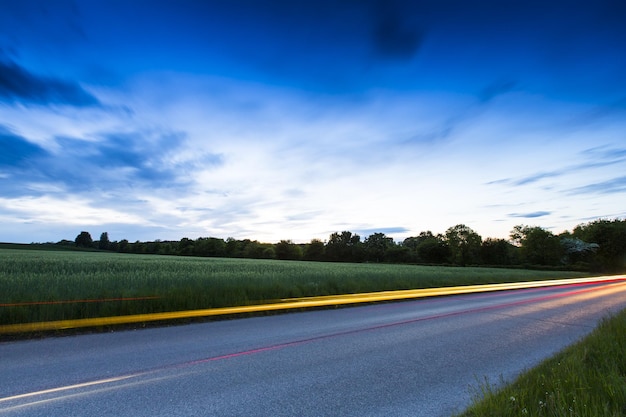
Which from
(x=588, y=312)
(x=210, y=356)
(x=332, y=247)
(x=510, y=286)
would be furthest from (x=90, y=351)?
(x=332, y=247)

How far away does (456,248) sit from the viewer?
91500mm

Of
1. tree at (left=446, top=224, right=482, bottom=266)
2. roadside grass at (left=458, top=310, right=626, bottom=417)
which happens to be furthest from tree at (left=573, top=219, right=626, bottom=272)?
roadside grass at (left=458, top=310, right=626, bottom=417)

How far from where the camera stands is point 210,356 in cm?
558

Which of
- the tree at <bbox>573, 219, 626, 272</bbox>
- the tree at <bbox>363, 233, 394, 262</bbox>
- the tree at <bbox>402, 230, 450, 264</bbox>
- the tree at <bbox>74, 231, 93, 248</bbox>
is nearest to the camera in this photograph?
the tree at <bbox>573, 219, 626, 272</bbox>

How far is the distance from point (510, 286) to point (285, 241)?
97118 mm

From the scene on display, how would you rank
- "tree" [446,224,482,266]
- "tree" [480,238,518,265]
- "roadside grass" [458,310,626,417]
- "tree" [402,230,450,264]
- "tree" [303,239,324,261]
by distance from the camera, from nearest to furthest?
"roadside grass" [458,310,626,417] < "tree" [480,238,518,265] < "tree" [446,224,482,266] < "tree" [402,230,450,264] < "tree" [303,239,324,261]

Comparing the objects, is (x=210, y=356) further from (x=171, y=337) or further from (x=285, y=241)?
(x=285, y=241)

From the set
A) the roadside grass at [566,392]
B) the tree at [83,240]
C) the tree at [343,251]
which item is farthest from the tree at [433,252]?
the tree at [83,240]

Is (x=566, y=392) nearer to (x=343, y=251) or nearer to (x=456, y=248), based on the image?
(x=456, y=248)

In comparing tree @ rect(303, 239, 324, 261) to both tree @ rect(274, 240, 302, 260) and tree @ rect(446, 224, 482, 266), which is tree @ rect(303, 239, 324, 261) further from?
tree @ rect(446, 224, 482, 266)

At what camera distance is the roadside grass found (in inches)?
119

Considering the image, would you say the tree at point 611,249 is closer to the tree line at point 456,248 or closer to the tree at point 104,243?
→ the tree line at point 456,248

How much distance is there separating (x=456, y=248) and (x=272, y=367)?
3761 inches

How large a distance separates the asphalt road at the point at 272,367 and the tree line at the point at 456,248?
75.0 meters
